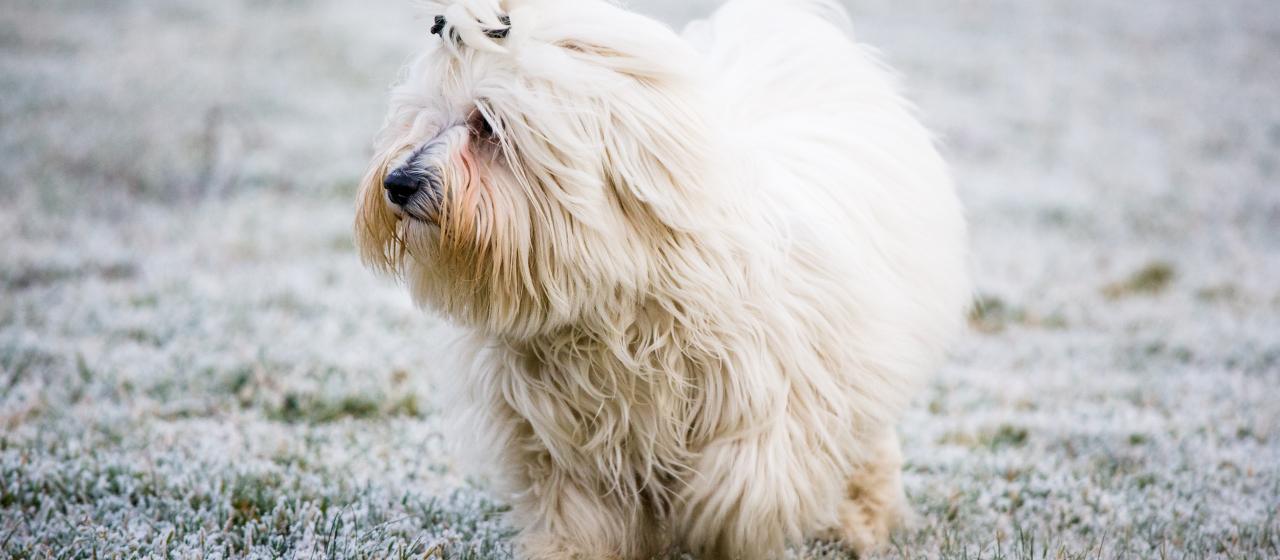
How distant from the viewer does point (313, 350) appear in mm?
6117

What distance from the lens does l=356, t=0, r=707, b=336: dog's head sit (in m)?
2.87

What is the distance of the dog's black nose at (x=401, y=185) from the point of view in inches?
113

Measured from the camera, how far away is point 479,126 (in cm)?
299

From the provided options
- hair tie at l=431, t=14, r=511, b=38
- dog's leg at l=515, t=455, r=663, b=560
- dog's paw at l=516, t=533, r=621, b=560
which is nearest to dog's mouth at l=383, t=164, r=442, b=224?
hair tie at l=431, t=14, r=511, b=38

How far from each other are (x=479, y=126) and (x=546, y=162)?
0.25m

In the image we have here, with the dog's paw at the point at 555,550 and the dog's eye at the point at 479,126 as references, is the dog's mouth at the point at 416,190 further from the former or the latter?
the dog's paw at the point at 555,550

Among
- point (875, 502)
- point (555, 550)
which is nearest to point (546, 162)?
point (555, 550)

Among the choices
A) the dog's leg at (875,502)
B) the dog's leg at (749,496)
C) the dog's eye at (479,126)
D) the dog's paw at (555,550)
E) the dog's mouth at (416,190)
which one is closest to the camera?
the dog's mouth at (416,190)

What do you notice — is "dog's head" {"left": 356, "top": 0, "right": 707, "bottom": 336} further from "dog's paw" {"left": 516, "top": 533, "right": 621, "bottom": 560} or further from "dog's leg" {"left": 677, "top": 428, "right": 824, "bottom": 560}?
"dog's paw" {"left": 516, "top": 533, "right": 621, "bottom": 560}

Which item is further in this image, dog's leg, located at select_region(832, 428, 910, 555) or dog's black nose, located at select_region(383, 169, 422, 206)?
dog's leg, located at select_region(832, 428, 910, 555)

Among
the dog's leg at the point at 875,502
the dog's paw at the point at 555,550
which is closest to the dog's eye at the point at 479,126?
the dog's paw at the point at 555,550

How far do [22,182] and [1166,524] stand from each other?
9.38 metres

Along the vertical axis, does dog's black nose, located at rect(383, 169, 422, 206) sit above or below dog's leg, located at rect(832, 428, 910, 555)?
above

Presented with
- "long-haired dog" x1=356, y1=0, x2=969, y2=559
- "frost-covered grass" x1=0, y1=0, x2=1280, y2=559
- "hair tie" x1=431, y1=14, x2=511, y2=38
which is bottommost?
"frost-covered grass" x1=0, y1=0, x2=1280, y2=559
